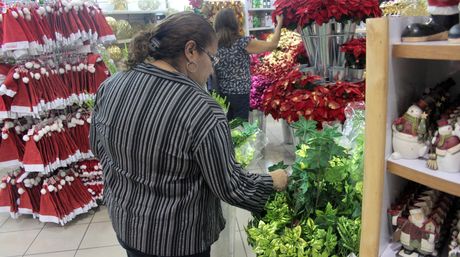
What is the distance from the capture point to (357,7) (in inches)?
79.8

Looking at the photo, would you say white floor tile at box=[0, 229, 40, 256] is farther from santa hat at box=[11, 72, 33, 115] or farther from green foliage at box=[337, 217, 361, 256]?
green foliage at box=[337, 217, 361, 256]

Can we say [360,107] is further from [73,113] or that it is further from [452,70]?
[73,113]

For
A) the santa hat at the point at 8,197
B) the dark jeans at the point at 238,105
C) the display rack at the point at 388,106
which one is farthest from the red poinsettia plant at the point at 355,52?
the santa hat at the point at 8,197

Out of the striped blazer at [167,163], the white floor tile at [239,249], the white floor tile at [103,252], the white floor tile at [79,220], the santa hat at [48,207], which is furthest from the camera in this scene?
the white floor tile at [79,220]

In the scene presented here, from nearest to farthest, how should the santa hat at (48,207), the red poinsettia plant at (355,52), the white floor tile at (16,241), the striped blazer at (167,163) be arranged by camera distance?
1. the striped blazer at (167,163)
2. the red poinsettia plant at (355,52)
3. the white floor tile at (16,241)
4. the santa hat at (48,207)

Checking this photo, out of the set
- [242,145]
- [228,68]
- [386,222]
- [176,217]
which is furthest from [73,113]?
[386,222]

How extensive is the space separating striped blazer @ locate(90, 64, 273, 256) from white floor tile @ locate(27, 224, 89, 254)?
1691 millimetres

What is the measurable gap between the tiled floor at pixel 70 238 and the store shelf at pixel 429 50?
5.47 feet

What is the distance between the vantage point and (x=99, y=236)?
2787mm

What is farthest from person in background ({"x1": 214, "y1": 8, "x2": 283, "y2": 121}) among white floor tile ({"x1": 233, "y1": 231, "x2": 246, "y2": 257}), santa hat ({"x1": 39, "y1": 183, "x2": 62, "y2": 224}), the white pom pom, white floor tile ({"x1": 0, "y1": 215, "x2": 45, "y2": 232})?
white floor tile ({"x1": 0, "y1": 215, "x2": 45, "y2": 232})

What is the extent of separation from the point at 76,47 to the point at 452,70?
286 centimetres

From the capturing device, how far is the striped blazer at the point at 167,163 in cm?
106

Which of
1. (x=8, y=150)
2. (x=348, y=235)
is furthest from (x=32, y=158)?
(x=348, y=235)

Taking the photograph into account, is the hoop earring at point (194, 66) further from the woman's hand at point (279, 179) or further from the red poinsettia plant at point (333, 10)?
the red poinsettia plant at point (333, 10)
